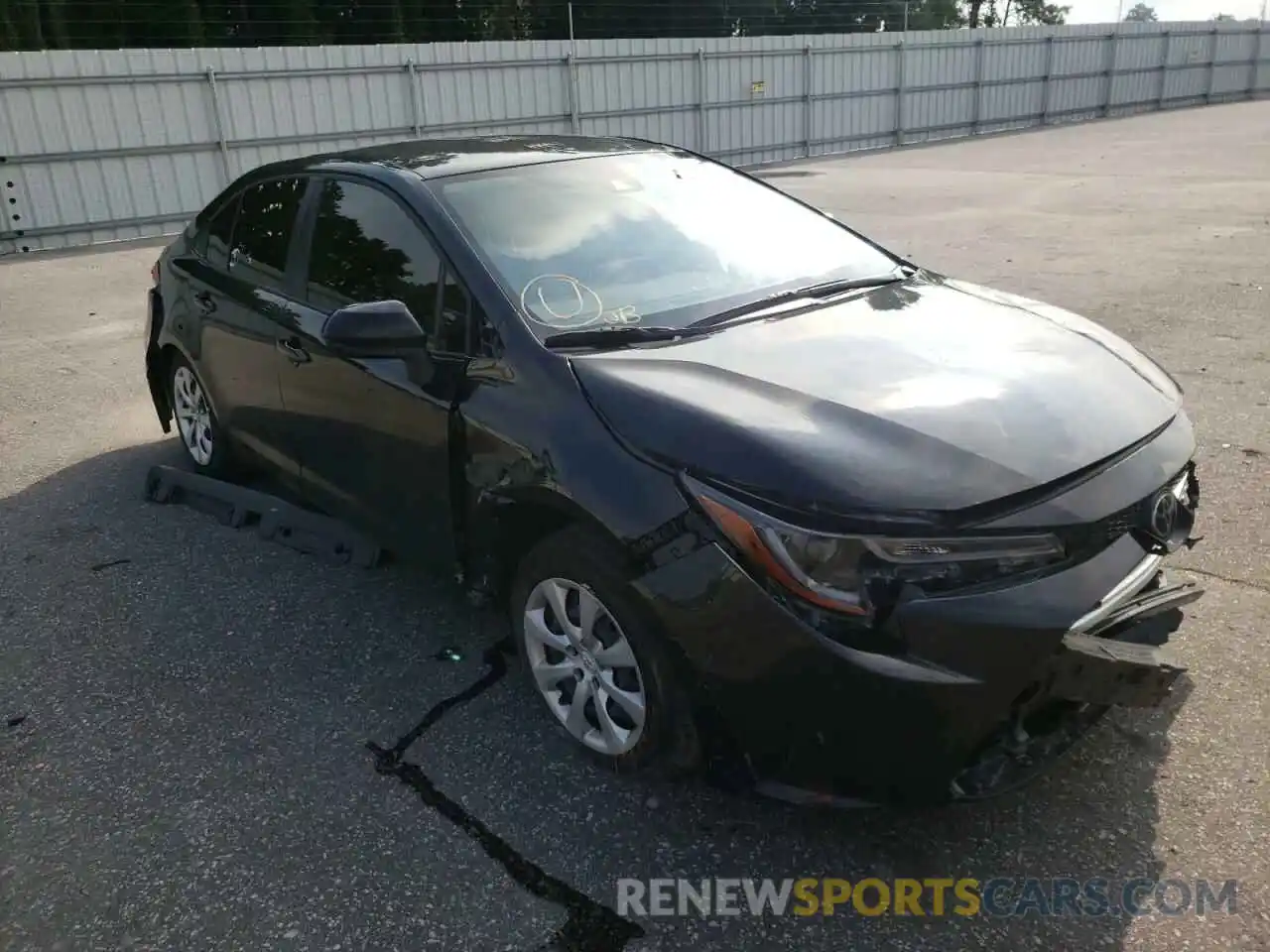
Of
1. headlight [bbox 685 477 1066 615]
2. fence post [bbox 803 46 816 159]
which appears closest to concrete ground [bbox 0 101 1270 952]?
headlight [bbox 685 477 1066 615]

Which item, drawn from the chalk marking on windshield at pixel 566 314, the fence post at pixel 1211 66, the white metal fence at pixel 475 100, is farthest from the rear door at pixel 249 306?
the fence post at pixel 1211 66

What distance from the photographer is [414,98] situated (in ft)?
56.4

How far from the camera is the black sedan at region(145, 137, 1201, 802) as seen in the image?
90.0 inches

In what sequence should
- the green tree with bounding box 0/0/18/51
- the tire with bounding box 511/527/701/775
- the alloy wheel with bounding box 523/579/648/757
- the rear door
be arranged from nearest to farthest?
1. the tire with bounding box 511/527/701/775
2. the alloy wheel with bounding box 523/579/648/757
3. the rear door
4. the green tree with bounding box 0/0/18/51

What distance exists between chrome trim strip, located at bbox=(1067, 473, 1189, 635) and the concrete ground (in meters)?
0.60

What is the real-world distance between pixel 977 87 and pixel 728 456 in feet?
90.0

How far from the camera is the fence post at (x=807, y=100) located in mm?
22689

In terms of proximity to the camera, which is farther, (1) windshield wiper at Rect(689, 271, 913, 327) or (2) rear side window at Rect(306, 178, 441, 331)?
(2) rear side window at Rect(306, 178, 441, 331)

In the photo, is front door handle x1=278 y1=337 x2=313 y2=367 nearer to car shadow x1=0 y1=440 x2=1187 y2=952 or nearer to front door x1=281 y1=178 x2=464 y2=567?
front door x1=281 y1=178 x2=464 y2=567

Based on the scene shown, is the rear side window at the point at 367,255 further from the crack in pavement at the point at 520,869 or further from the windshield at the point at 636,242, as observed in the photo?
the crack in pavement at the point at 520,869

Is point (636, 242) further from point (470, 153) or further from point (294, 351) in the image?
point (294, 351)

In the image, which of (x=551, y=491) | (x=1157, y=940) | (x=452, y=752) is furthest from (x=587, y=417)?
(x=1157, y=940)

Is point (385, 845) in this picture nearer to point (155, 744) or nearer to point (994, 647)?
point (155, 744)

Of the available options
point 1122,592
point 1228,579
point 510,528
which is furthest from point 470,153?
point 1228,579
